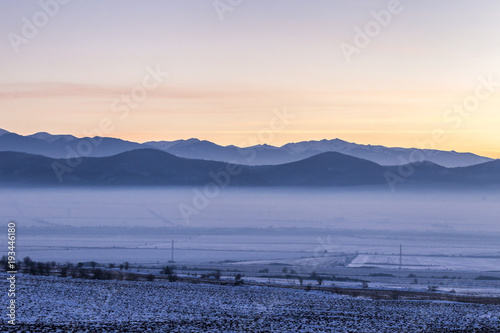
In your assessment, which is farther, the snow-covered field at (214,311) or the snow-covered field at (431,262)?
the snow-covered field at (431,262)

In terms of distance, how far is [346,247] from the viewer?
9781 centimetres

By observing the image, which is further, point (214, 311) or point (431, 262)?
point (431, 262)

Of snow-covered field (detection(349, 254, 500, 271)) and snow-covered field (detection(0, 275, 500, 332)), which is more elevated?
snow-covered field (detection(349, 254, 500, 271))

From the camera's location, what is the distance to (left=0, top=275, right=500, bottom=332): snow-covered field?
29.1 m

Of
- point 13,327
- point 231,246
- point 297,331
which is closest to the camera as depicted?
point 13,327

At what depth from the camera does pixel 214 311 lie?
110 feet

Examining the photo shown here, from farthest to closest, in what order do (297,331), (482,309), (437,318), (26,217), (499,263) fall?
(26,217) < (499,263) < (482,309) < (437,318) < (297,331)

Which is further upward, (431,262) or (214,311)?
(431,262)

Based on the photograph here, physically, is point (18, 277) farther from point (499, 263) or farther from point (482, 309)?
point (499, 263)

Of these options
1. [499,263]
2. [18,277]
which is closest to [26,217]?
[499,263]

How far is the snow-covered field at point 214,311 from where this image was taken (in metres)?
29.1

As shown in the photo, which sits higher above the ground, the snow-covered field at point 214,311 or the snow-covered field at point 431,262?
the snow-covered field at point 431,262

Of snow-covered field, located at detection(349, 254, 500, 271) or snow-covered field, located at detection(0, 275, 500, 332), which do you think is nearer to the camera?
snow-covered field, located at detection(0, 275, 500, 332)

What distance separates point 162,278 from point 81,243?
2147 inches
